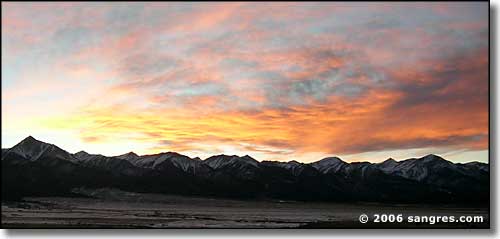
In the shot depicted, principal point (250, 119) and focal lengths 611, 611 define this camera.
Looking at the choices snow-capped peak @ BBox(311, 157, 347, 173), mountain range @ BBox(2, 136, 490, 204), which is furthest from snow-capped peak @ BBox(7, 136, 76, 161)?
snow-capped peak @ BBox(311, 157, 347, 173)

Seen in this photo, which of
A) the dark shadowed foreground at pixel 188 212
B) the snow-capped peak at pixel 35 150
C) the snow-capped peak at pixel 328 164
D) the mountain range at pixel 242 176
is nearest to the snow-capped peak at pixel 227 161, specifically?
the mountain range at pixel 242 176

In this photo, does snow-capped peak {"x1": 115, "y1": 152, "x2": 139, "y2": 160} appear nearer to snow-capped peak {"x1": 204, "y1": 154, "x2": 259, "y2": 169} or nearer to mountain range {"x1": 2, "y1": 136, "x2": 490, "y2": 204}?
mountain range {"x1": 2, "y1": 136, "x2": 490, "y2": 204}

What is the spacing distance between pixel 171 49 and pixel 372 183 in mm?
1498

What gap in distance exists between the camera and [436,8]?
383 centimetres

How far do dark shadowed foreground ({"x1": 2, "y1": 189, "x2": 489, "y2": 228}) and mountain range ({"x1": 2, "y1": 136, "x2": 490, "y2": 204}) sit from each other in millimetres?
49

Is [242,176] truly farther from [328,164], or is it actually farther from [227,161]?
[328,164]

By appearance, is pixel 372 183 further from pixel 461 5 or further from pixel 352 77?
pixel 461 5

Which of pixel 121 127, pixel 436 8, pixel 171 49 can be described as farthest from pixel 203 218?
pixel 436 8

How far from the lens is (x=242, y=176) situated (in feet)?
12.3

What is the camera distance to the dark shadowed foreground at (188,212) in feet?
12.0

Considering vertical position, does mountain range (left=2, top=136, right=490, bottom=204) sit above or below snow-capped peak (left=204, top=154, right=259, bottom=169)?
below

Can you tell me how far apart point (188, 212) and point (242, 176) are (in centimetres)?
39

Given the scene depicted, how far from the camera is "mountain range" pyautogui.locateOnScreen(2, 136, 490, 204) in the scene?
12.1 feet

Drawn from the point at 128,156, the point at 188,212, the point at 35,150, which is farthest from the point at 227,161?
the point at 35,150
